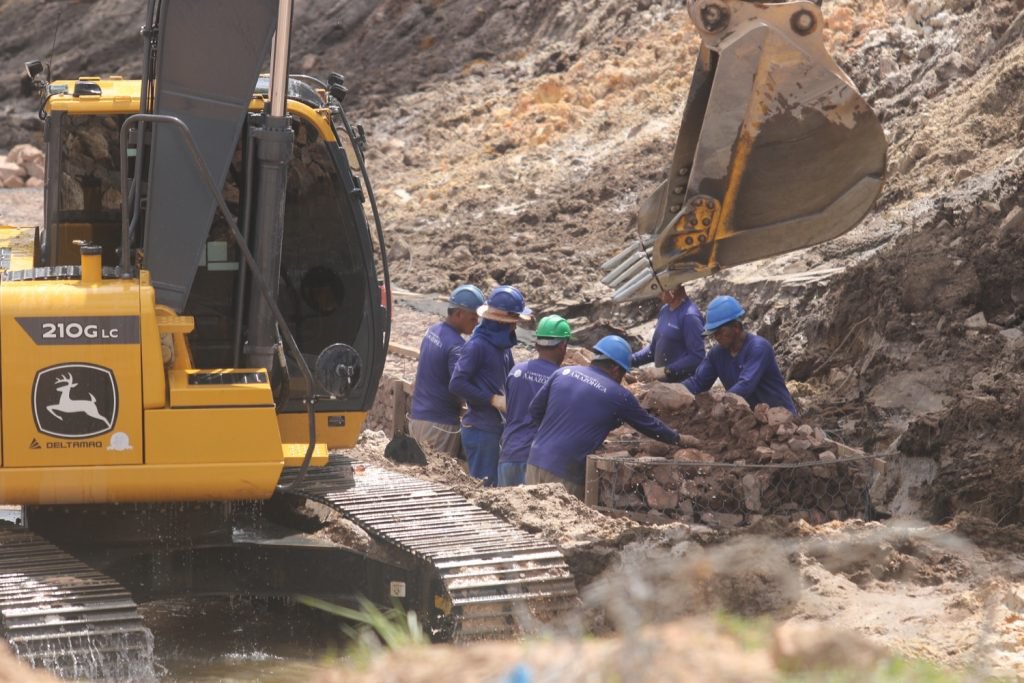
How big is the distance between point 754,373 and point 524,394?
143 centimetres

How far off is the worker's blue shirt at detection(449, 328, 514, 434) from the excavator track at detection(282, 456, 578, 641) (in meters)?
1.95

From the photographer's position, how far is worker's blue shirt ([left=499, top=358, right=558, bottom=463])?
27.3ft

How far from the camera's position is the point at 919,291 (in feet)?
36.1

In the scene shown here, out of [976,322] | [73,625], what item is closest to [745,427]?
[976,322]

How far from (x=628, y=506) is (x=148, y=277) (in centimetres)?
303

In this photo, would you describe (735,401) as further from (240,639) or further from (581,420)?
(240,639)

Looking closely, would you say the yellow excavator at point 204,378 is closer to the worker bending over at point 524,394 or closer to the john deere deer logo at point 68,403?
the john deere deer logo at point 68,403

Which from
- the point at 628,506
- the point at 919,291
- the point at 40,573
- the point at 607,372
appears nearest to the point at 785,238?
the point at 607,372

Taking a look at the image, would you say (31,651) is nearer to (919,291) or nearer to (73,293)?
(73,293)

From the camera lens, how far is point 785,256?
13539 millimetres

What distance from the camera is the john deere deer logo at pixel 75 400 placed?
17.9 ft

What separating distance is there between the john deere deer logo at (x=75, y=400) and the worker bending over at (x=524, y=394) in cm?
324

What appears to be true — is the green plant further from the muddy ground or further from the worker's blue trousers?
A: the worker's blue trousers

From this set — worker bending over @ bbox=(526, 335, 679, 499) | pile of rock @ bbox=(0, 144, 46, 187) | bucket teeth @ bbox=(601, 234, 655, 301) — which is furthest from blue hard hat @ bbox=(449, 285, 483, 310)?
pile of rock @ bbox=(0, 144, 46, 187)
